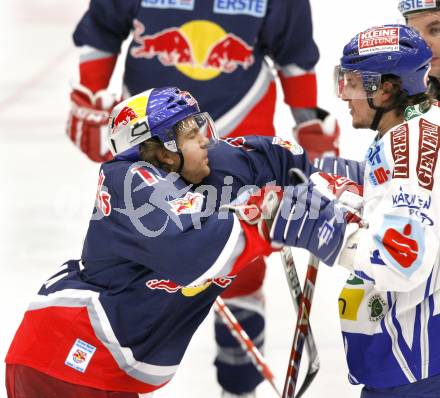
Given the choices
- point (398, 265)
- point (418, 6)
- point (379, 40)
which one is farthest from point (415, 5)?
point (398, 265)

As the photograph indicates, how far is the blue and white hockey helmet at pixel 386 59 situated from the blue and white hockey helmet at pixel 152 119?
0.37 metres

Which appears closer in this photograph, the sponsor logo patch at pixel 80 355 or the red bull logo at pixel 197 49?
the sponsor logo patch at pixel 80 355

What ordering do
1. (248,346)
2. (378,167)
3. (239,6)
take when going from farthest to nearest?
(239,6) → (248,346) → (378,167)

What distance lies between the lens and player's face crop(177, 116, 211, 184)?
252 cm

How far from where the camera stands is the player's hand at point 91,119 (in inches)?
148

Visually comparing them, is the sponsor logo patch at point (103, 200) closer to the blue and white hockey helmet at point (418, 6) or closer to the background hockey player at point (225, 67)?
the blue and white hockey helmet at point (418, 6)

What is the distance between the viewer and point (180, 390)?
3619mm

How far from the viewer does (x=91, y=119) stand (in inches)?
148

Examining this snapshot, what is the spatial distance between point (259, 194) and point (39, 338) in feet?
2.18

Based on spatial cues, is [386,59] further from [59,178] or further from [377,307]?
[59,178]

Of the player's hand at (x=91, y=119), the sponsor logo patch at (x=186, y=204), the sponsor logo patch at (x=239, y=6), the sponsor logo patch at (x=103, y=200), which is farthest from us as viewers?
the player's hand at (x=91, y=119)

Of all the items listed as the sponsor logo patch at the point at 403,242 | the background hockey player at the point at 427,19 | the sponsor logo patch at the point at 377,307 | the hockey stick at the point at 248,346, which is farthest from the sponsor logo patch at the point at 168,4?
the sponsor logo patch at the point at 403,242

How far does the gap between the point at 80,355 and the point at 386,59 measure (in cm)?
95

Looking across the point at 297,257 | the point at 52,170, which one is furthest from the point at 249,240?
the point at 52,170
